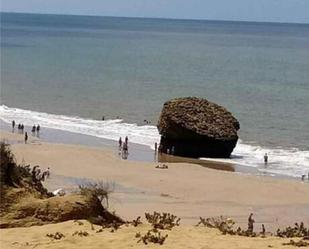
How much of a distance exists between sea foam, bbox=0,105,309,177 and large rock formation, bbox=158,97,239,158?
1131mm

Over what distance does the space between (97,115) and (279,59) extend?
71.5 metres

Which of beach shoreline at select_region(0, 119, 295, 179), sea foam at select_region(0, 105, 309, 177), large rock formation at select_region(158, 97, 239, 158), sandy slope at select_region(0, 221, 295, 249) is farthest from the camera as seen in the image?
large rock formation at select_region(158, 97, 239, 158)

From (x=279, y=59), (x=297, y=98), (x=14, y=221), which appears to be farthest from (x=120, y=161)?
(x=279, y=59)

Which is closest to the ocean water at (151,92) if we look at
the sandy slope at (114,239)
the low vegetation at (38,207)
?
the low vegetation at (38,207)

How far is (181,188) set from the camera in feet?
89.1

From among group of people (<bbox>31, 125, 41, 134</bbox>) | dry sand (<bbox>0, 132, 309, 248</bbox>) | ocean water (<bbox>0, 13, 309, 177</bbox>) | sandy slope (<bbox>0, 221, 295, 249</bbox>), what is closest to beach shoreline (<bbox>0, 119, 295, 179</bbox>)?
group of people (<bbox>31, 125, 41, 134</bbox>)

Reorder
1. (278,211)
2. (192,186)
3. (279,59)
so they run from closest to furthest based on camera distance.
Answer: (278,211), (192,186), (279,59)

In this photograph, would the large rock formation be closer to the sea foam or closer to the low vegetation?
the sea foam

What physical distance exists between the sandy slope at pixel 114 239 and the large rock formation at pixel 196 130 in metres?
24.3

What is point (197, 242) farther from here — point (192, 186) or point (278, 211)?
point (192, 186)

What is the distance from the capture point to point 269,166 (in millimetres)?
34250

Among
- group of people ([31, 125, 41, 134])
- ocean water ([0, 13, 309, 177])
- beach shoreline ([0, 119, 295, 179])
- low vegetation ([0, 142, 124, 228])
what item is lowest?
low vegetation ([0, 142, 124, 228])

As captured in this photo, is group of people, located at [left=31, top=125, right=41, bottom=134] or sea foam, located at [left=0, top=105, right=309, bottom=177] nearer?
sea foam, located at [left=0, top=105, right=309, bottom=177]

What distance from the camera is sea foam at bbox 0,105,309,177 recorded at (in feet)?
114
